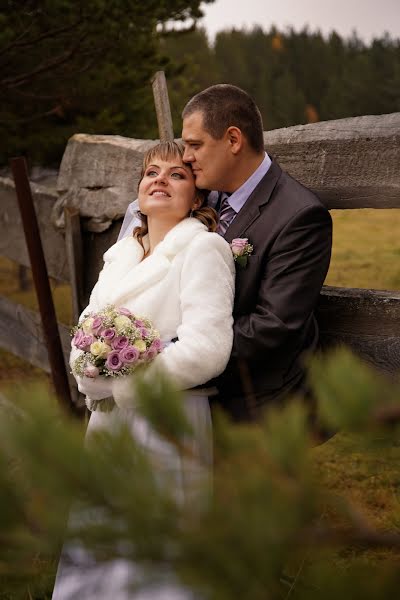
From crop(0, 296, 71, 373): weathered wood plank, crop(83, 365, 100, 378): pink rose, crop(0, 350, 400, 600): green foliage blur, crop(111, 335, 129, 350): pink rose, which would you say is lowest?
crop(0, 296, 71, 373): weathered wood plank

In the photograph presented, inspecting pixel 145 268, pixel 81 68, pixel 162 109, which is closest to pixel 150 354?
pixel 145 268

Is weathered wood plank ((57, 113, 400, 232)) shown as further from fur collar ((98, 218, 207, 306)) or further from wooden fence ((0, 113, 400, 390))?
fur collar ((98, 218, 207, 306))

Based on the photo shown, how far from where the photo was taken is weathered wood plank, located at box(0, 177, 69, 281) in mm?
4684

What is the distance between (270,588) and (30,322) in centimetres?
465

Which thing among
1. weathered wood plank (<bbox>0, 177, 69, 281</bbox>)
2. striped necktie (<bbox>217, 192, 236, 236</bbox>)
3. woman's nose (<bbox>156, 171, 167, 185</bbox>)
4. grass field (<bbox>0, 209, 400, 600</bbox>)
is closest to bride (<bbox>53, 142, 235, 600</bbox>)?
woman's nose (<bbox>156, 171, 167, 185</bbox>)

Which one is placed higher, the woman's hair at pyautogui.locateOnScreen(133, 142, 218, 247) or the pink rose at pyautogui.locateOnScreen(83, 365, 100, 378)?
the woman's hair at pyautogui.locateOnScreen(133, 142, 218, 247)

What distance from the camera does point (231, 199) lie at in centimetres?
288

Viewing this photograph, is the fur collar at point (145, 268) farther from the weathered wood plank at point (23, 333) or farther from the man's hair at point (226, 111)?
the weathered wood plank at point (23, 333)

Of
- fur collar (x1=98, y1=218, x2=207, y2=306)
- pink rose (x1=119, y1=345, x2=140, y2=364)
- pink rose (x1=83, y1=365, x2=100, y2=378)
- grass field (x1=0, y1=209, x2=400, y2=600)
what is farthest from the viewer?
grass field (x1=0, y1=209, x2=400, y2=600)

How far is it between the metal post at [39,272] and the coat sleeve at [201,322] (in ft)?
6.16

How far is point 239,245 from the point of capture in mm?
2662

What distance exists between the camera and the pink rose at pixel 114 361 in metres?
2.42

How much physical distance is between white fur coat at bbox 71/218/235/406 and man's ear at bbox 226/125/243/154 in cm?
31

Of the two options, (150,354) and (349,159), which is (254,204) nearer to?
(349,159)
